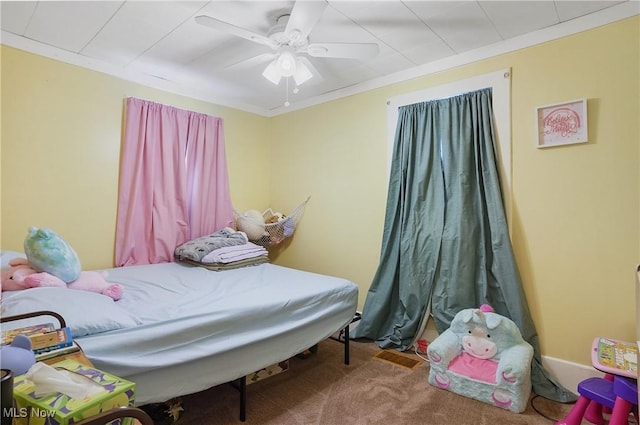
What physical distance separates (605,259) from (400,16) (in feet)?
6.43

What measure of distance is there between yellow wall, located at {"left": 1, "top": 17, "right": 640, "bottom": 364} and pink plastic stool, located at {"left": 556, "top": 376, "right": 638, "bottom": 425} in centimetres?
42

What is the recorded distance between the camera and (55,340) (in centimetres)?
115

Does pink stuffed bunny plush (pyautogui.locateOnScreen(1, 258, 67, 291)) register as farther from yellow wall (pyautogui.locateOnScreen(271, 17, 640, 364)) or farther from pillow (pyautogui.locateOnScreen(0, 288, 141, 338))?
yellow wall (pyautogui.locateOnScreen(271, 17, 640, 364))

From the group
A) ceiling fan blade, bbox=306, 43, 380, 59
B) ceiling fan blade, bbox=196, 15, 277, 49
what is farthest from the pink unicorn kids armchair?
ceiling fan blade, bbox=196, 15, 277, 49

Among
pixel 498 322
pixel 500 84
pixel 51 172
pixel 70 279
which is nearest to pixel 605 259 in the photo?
pixel 498 322

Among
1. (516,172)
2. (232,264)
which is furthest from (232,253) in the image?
(516,172)

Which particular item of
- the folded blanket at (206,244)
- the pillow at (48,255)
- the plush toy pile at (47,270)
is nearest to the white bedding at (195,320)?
the plush toy pile at (47,270)

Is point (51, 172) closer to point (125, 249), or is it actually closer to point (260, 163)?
point (125, 249)

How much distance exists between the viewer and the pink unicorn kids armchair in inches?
78.1

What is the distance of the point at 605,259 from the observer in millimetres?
2080

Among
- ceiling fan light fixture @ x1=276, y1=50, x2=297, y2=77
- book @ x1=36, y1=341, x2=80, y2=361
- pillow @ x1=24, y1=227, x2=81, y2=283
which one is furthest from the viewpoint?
ceiling fan light fixture @ x1=276, y1=50, x2=297, y2=77

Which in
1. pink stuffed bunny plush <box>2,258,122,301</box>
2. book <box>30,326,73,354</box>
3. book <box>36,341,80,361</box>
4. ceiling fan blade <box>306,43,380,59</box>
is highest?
ceiling fan blade <box>306,43,380,59</box>

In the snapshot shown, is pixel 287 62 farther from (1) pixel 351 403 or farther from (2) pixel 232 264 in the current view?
(1) pixel 351 403

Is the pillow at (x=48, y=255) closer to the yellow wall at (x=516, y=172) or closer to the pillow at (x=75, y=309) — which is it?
the pillow at (x=75, y=309)
